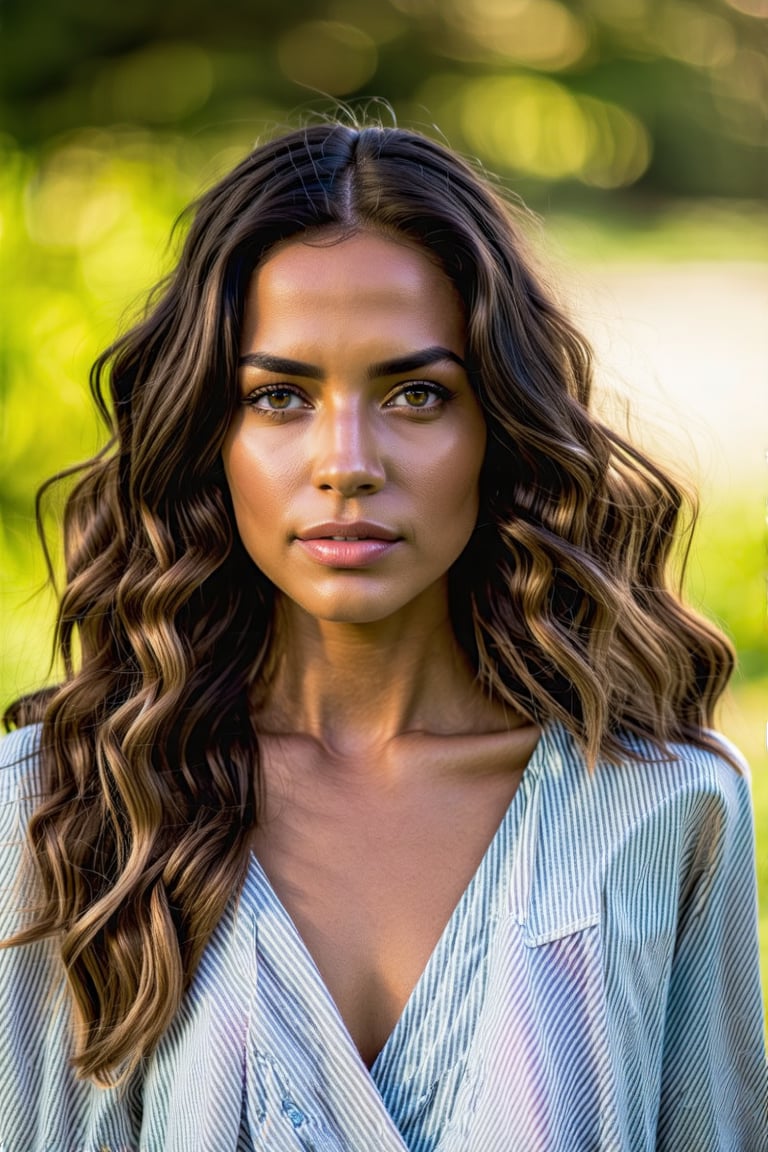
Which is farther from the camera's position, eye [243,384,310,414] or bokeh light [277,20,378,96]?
bokeh light [277,20,378,96]

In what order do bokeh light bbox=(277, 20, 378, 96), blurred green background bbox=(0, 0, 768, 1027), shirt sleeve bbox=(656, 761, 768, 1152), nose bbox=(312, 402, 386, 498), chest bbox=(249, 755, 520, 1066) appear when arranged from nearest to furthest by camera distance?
1. nose bbox=(312, 402, 386, 498)
2. chest bbox=(249, 755, 520, 1066)
3. shirt sleeve bbox=(656, 761, 768, 1152)
4. blurred green background bbox=(0, 0, 768, 1027)
5. bokeh light bbox=(277, 20, 378, 96)

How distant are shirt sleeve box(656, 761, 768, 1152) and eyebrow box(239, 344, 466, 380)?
0.71 metres

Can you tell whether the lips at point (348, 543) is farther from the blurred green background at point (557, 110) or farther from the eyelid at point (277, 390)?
the blurred green background at point (557, 110)

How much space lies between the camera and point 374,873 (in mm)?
A: 1808

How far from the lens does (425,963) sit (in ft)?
5.71

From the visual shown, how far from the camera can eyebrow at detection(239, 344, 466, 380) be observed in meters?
1.66

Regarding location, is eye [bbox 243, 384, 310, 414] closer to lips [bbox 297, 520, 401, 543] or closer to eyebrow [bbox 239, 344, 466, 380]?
eyebrow [bbox 239, 344, 466, 380]

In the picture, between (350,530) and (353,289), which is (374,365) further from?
(350,530)

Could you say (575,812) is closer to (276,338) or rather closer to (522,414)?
(522,414)

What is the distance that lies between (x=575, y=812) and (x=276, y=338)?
743 millimetres

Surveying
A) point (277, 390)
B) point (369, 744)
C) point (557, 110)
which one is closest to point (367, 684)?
point (369, 744)

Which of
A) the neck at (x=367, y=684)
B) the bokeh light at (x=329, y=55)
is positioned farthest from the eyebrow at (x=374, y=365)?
the bokeh light at (x=329, y=55)

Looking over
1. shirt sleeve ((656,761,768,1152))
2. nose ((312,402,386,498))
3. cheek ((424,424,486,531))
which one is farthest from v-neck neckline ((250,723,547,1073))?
nose ((312,402,386,498))

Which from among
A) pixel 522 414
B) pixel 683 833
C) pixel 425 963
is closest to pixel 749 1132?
pixel 683 833
